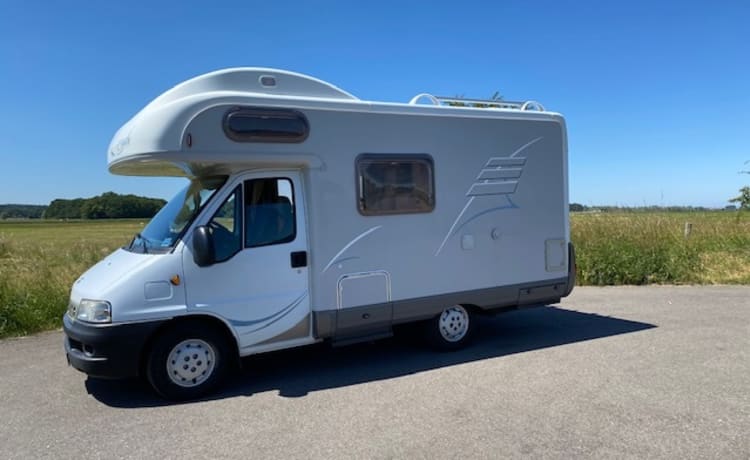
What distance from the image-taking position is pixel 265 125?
5254 millimetres

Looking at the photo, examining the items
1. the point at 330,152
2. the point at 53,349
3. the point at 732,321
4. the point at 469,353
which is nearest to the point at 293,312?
the point at 330,152

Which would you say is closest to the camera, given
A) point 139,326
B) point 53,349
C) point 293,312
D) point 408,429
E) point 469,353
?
point 408,429

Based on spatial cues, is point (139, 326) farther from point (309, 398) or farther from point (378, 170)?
point (378, 170)

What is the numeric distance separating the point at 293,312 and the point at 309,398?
886 mm

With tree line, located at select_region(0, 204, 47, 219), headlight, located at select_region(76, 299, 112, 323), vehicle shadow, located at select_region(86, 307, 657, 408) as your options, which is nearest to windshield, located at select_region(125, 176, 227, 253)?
headlight, located at select_region(76, 299, 112, 323)

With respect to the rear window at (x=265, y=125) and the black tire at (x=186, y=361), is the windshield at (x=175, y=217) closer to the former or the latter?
the rear window at (x=265, y=125)

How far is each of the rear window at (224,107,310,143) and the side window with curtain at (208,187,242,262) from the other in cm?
55

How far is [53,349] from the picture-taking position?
704 cm

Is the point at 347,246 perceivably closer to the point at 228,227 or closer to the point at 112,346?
the point at 228,227

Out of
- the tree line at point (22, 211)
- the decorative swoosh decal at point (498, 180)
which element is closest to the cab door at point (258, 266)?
the decorative swoosh decal at point (498, 180)

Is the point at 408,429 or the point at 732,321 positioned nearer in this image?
the point at 408,429

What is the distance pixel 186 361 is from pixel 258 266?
110 cm

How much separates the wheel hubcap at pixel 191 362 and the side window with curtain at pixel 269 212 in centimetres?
107

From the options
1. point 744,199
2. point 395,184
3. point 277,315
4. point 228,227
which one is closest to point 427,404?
point 277,315
